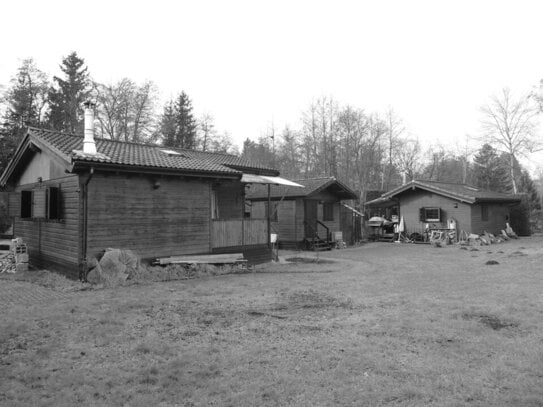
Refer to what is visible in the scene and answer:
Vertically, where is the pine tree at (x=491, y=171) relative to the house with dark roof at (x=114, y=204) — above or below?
above

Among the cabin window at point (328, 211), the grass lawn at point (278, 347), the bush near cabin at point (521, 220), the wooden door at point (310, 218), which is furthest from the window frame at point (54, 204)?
the bush near cabin at point (521, 220)

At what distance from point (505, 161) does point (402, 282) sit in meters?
36.2

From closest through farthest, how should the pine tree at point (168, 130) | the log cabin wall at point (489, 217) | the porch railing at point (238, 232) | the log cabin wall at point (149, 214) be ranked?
1. the log cabin wall at point (149, 214)
2. the porch railing at point (238, 232)
3. the log cabin wall at point (489, 217)
4. the pine tree at point (168, 130)

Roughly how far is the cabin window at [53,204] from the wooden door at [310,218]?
12.1 metres

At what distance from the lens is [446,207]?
2472 centimetres

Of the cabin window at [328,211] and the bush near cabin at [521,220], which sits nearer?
the cabin window at [328,211]

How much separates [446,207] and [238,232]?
612 inches

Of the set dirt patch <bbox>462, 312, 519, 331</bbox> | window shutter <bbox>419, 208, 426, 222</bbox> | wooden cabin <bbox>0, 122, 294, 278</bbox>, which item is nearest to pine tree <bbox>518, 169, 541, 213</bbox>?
window shutter <bbox>419, 208, 426, 222</bbox>

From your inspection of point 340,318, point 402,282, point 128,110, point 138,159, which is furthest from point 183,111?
point 340,318

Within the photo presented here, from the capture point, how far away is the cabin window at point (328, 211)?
22.5m

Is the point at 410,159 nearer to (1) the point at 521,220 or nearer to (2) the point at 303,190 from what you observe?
(1) the point at 521,220

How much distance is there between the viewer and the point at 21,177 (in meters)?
15.2

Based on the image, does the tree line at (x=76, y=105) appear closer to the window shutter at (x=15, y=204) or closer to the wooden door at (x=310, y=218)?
the window shutter at (x=15, y=204)

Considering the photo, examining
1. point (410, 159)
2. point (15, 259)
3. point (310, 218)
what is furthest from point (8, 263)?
point (410, 159)
